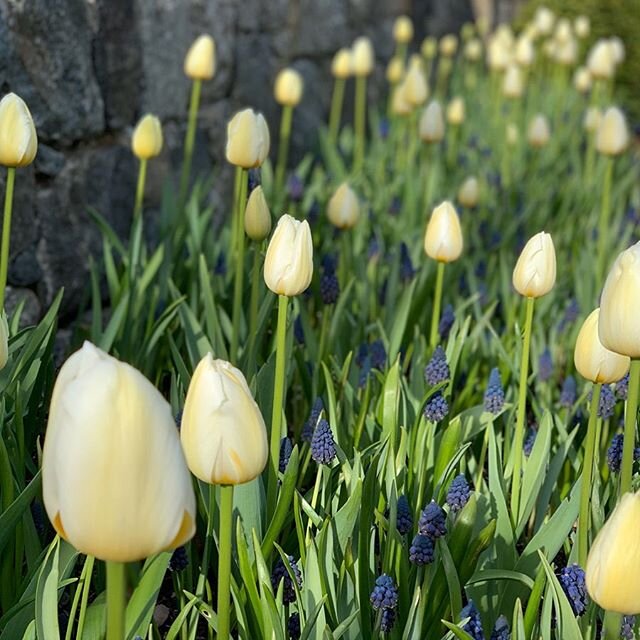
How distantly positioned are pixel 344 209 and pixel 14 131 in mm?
940

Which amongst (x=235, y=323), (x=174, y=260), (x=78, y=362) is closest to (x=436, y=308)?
(x=235, y=323)

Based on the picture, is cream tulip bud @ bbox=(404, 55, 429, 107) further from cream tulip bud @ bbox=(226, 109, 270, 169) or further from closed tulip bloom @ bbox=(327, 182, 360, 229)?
cream tulip bud @ bbox=(226, 109, 270, 169)

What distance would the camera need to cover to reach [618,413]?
86.8 inches

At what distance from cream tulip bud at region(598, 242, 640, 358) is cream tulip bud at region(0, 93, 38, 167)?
0.95 metres

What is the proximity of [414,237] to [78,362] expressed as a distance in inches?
90.5

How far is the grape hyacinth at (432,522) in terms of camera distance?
1.40 m

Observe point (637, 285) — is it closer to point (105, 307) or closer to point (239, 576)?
point (239, 576)

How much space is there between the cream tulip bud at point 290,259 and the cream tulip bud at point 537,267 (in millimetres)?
365

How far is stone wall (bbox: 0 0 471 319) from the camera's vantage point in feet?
7.98

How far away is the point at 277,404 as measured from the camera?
1.44 metres

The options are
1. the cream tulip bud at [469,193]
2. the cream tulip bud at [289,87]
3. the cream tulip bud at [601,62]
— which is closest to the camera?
the cream tulip bud at [469,193]

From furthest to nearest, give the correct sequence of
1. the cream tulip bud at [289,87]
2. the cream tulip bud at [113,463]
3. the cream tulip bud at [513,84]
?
the cream tulip bud at [513,84] < the cream tulip bud at [289,87] < the cream tulip bud at [113,463]

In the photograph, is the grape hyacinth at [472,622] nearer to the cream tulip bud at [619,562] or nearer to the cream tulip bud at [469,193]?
the cream tulip bud at [619,562]

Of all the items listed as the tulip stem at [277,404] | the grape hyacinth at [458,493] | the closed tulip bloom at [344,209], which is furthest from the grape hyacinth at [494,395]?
the closed tulip bloom at [344,209]
